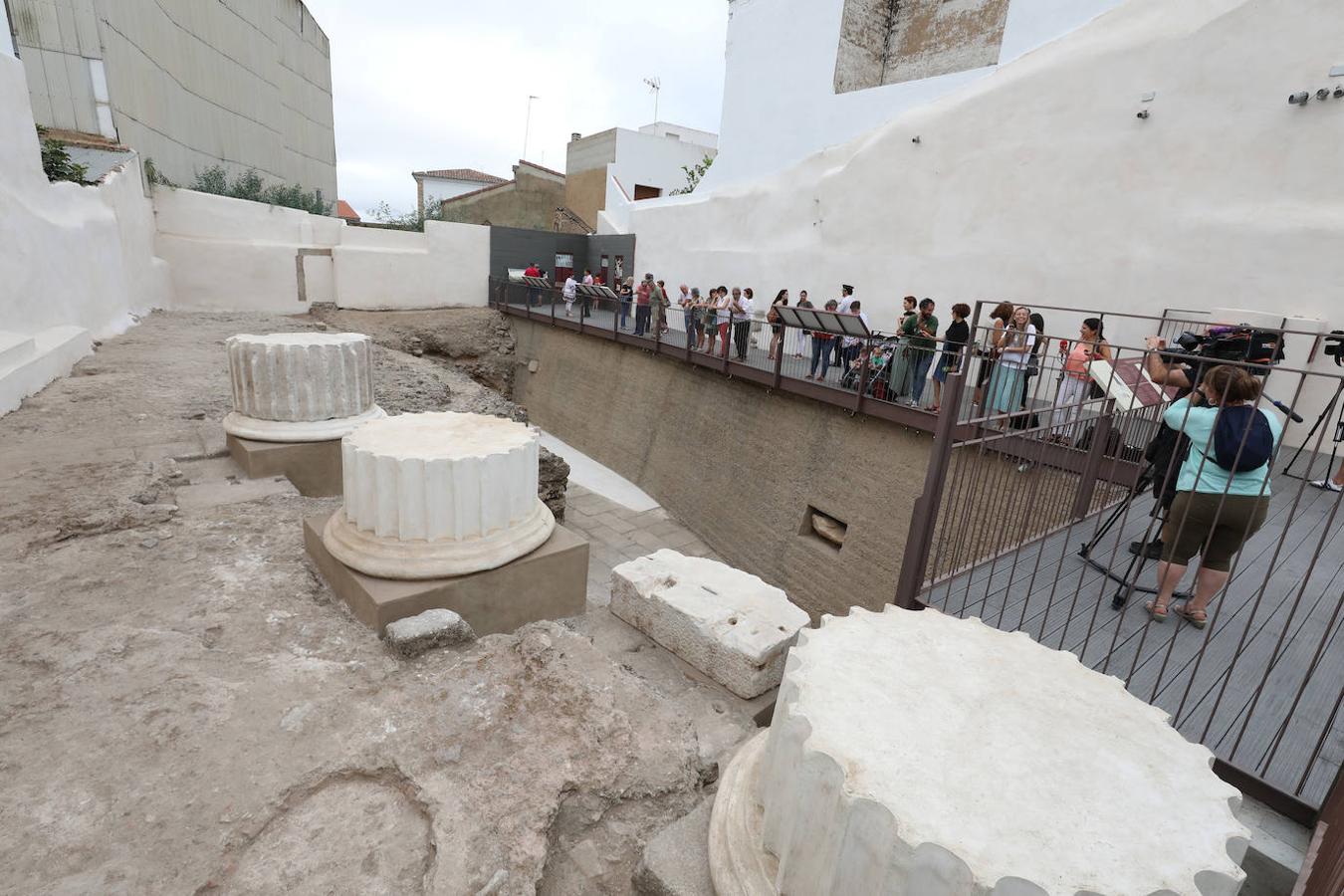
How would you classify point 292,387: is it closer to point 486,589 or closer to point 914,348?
point 486,589

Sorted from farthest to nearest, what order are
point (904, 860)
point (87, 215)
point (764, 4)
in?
point (764, 4) → point (87, 215) → point (904, 860)

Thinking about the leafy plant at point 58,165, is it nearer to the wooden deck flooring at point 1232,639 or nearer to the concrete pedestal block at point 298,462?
→ the concrete pedestal block at point 298,462

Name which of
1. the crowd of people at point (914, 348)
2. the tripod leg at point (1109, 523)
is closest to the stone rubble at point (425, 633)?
the tripod leg at point (1109, 523)

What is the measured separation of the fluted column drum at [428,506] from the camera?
122 inches

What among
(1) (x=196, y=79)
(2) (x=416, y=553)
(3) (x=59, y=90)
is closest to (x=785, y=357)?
(2) (x=416, y=553)

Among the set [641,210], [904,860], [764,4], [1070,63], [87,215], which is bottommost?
[904,860]

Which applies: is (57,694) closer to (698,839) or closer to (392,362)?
(698,839)

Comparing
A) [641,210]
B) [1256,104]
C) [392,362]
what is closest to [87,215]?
[392,362]

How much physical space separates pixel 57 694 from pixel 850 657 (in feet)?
9.14

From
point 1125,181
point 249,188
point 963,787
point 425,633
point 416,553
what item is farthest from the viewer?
point 249,188

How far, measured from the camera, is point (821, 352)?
961 centimetres

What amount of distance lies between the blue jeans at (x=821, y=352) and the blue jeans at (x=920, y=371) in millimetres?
1434

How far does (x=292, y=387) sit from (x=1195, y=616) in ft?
19.9

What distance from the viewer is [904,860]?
132 cm
